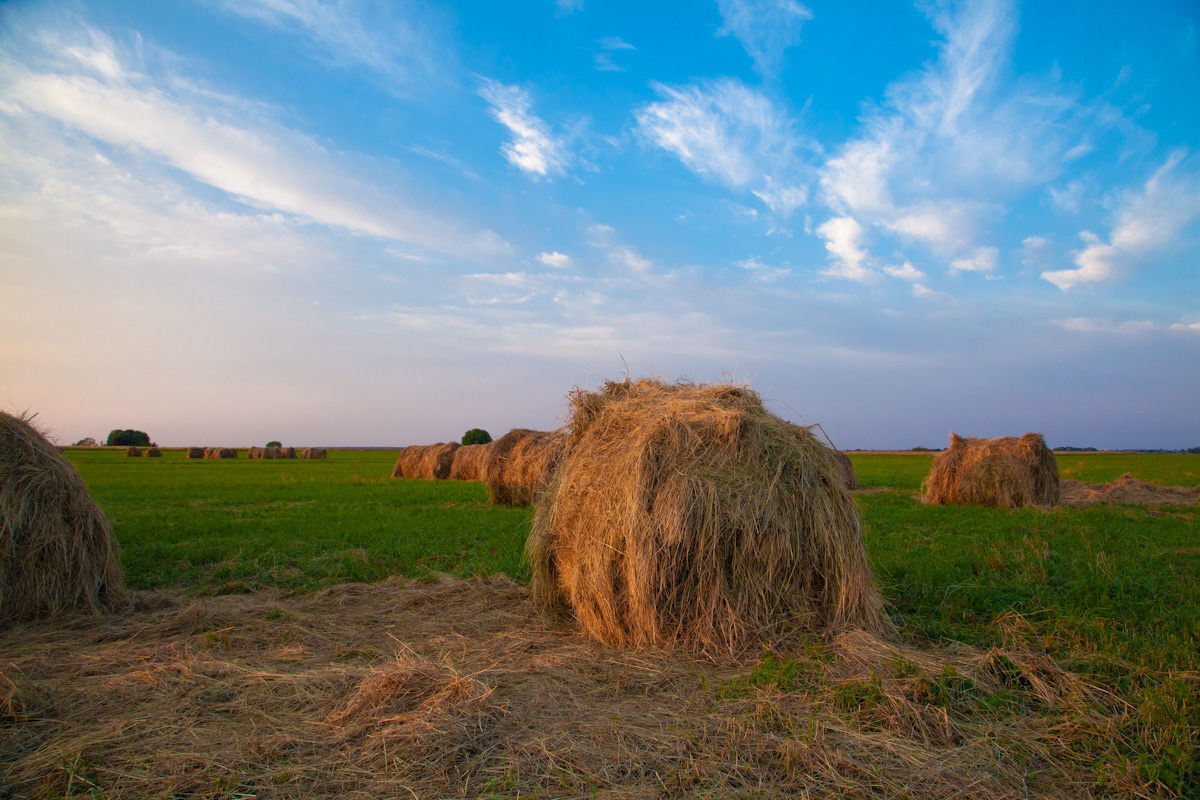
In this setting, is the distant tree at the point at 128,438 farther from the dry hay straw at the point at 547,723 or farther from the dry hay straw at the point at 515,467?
the dry hay straw at the point at 547,723

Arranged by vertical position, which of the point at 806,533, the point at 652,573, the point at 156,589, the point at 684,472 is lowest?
the point at 156,589

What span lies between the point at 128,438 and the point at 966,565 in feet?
301

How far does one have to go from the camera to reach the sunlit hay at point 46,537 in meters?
6.42

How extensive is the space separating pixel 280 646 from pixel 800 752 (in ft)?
15.4

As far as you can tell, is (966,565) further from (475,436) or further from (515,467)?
(475,436)

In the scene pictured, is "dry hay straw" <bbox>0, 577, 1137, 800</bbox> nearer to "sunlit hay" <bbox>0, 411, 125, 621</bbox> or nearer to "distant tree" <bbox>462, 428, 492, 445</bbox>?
"sunlit hay" <bbox>0, 411, 125, 621</bbox>

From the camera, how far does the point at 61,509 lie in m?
6.86

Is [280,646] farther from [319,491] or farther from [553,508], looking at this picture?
[319,491]

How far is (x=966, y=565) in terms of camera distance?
840cm

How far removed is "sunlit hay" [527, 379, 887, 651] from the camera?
529 cm

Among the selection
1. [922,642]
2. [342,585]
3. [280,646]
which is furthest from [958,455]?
[280,646]

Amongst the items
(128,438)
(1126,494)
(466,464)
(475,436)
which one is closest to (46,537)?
(466,464)

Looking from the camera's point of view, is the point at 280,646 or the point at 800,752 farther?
the point at 280,646

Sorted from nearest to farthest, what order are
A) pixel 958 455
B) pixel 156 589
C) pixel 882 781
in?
pixel 882 781 → pixel 156 589 → pixel 958 455
